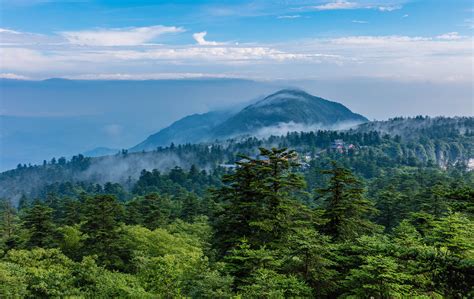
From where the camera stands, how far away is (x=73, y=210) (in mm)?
61656

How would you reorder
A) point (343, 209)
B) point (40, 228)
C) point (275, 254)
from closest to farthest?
point (275, 254) → point (343, 209) → point (40, 228)

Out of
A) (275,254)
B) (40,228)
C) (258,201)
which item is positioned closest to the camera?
(275,254)

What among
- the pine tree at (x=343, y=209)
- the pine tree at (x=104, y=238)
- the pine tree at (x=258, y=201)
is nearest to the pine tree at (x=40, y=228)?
the pine tree at (x=104, y=238)

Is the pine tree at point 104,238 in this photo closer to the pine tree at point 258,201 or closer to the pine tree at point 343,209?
the pine tree at point 258,201

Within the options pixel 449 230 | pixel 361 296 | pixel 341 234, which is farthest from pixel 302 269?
pixel 449 230

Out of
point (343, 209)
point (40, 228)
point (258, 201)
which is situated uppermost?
point (258, 201)

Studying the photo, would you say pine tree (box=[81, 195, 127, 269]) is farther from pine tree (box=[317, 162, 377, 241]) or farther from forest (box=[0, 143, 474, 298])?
pine tree (box=[317, 162, 377, 241])

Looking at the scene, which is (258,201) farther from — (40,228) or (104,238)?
(40,228)

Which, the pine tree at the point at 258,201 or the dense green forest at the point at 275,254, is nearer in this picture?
the dense green forest at the point at 275,254

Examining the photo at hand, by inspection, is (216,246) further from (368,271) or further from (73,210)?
(73,210)

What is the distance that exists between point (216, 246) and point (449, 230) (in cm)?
1387

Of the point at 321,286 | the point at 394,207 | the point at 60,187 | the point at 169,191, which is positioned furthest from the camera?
the point at 60,187

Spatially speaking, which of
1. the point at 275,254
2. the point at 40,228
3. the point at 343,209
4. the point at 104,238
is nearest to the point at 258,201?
the point at 275,254

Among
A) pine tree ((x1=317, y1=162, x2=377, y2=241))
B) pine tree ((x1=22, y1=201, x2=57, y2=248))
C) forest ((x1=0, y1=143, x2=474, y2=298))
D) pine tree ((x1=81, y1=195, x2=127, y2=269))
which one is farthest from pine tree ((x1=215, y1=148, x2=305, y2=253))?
pine tree ((x1=22, y1=201, x2=57, y2=248))
